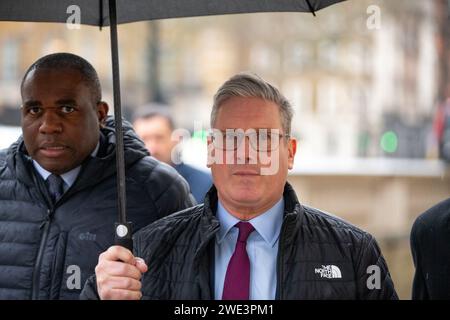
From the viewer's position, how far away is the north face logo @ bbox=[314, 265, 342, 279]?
3168 mm

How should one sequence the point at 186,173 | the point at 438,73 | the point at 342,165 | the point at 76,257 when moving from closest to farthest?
1. the point at 76,257
2. the point at 186,173
3. the point at 342,165
4. the point at 438,73

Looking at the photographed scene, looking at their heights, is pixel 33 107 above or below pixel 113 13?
below

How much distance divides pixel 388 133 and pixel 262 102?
21.0 m

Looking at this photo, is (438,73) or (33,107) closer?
(33,107)

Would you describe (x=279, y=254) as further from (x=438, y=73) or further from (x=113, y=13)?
(x=438, y=73)

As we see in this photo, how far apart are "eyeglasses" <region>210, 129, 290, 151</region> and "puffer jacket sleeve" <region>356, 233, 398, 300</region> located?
0.44 metres

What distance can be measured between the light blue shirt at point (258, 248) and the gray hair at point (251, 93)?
0.30m

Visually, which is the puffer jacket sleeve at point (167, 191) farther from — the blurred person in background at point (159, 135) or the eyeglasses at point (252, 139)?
the blurred person in background at point (159, 135)

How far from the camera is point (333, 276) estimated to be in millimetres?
3170

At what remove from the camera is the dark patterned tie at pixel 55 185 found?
3.85 meters

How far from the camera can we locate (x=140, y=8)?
156 inches

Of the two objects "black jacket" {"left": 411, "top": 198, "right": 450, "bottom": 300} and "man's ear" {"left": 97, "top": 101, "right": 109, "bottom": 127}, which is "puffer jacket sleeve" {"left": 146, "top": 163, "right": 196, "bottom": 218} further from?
"black jacket" {"left": 411, "top": 198, "right": 450, "bottom": 300}

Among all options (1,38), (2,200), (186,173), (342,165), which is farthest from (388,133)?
(2,200)

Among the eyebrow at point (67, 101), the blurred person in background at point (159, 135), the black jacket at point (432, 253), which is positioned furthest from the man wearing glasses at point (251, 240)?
the blurred person in background at point (159, 135)
